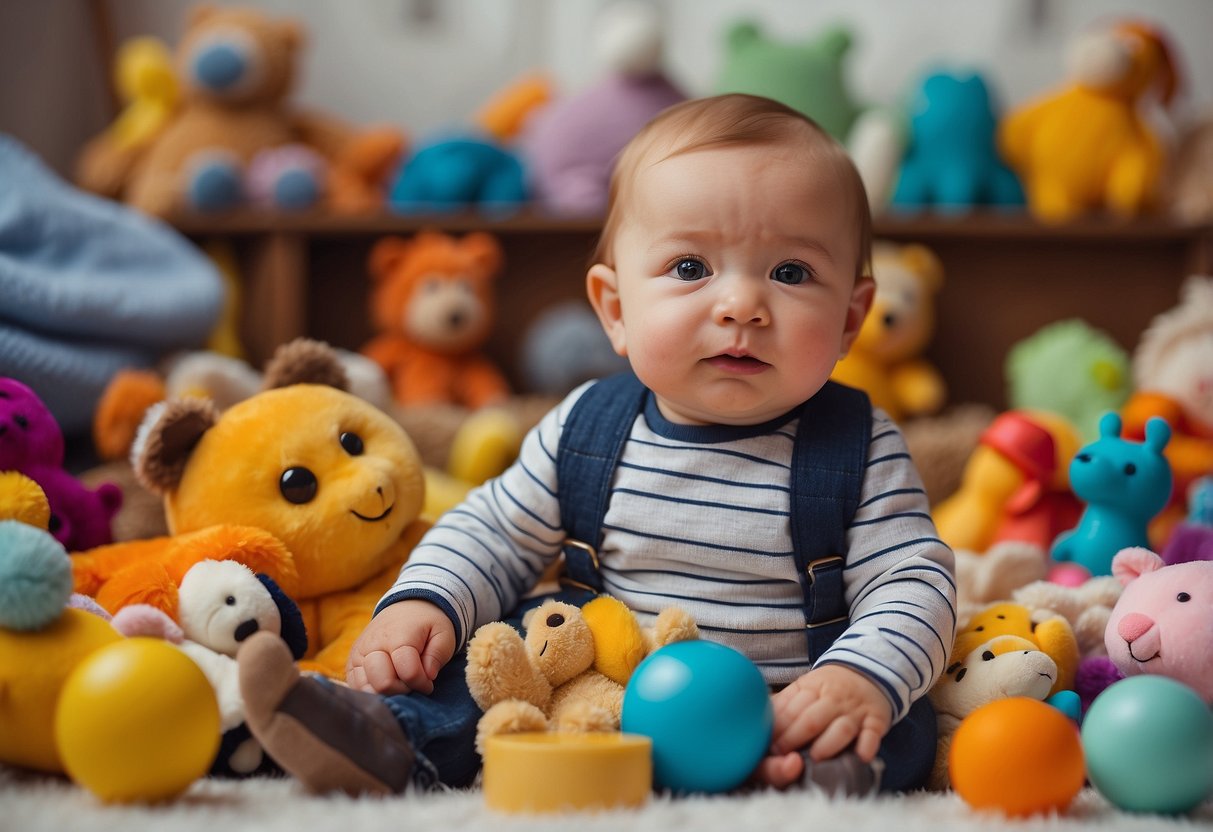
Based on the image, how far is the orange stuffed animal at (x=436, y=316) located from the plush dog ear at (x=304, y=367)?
675 mm

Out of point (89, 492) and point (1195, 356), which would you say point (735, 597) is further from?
point (1195, 356)

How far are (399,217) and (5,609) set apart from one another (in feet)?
4.15

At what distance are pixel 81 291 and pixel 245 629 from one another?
27.8 inches

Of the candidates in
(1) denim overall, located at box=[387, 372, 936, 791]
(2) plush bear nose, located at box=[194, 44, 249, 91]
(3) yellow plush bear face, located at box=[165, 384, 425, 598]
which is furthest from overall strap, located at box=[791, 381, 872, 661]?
(2) plush bear nose, located at box=[194, 44, 249, 91]

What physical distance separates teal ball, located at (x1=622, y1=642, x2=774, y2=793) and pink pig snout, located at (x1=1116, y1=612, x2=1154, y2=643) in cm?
30

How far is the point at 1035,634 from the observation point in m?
0.90

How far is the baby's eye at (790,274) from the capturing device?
0.89 m

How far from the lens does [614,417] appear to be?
981mm

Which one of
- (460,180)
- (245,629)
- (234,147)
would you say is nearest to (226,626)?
(245,629)

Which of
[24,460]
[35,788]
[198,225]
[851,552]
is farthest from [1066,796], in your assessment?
[198,225]

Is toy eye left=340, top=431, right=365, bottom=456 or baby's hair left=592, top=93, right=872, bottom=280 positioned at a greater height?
baby's hair left=592, top=93, right=872, bottom=280

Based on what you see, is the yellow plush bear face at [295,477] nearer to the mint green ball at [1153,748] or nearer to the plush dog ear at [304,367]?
the plush dog ear at [304,367]

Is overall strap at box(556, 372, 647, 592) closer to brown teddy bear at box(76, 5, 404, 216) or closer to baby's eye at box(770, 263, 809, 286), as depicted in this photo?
baby's eye at box(770, 263, 809, 286)

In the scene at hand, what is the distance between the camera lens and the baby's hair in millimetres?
905
